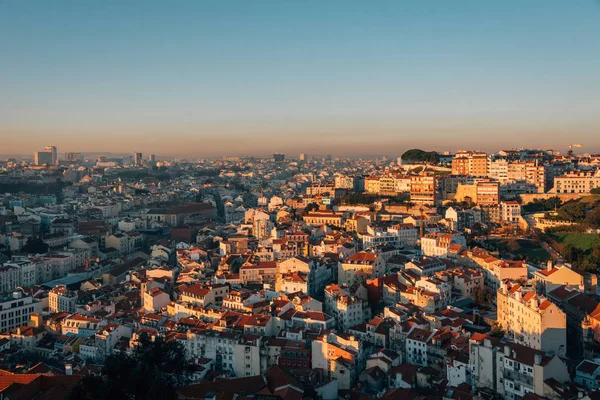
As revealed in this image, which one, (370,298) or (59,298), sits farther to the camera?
(59,298)

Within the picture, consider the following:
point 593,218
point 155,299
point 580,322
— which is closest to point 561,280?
point 580,322

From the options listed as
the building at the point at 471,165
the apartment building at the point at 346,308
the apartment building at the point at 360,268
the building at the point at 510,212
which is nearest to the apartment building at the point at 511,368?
the apartment building at the point at 346,308

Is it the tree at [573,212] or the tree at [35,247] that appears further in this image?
the tree at [35,247]

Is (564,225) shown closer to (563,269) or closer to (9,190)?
(563,269)

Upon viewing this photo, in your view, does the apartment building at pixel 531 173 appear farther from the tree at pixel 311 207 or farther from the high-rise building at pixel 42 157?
the high-rise building at pixel 42 157

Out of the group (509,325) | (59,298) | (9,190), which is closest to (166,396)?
(509,325)

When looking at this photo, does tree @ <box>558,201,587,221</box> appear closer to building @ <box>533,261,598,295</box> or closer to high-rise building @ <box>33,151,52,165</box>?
building @ <box>533,261,598,295</box>
